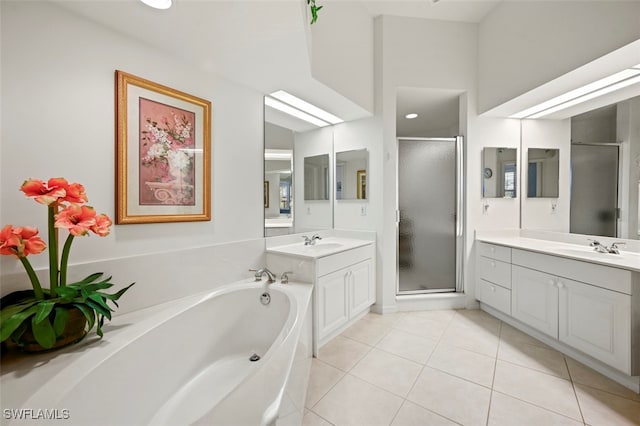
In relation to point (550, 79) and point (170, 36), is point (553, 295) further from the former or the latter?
point (170, 36)

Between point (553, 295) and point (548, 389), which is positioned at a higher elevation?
Result: point (553, 295)

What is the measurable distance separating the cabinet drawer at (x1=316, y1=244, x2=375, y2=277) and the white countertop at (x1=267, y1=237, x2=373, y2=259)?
0.12ft

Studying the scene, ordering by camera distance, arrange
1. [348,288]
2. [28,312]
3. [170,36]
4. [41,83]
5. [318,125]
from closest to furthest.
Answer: [28,312] → [41,83] → [170,36] → [348,288] → [318,125]

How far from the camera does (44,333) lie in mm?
917

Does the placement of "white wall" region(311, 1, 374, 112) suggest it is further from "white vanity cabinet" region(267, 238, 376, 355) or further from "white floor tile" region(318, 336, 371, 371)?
"white floor tile" region(318, 336, 371, 371)

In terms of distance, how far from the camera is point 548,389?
1.58 meters

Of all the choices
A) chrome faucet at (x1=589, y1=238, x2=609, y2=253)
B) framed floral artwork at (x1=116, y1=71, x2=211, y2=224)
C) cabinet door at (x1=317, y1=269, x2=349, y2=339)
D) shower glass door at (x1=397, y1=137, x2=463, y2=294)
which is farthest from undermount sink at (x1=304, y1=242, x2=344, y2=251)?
chrome faucet at (x1=589, y1=238, x2=609, y2=253)

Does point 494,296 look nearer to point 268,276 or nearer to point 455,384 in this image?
point 455,384

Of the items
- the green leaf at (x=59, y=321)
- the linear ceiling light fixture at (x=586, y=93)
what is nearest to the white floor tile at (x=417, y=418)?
the green leaf at (x=59, y=321)

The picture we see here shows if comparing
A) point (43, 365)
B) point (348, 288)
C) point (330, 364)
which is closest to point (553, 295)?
point (348, 288)

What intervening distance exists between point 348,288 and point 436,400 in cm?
102

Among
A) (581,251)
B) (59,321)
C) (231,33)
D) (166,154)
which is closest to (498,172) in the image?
(581,251)

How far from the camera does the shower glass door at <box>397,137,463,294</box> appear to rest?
2857 millimetres

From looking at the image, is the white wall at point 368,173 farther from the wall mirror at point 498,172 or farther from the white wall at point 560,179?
the white wall at point 560,179
